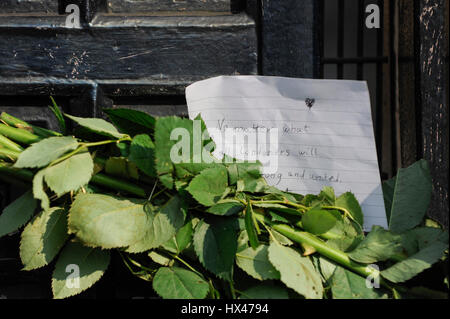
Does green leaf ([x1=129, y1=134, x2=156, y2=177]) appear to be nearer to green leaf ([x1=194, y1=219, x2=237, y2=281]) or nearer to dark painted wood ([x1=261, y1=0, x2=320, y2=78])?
green leaf ([x1=194, y1=219, x2=237, y2=281])

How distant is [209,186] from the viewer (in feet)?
1.67

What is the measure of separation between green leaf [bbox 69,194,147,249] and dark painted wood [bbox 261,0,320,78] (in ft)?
1.69

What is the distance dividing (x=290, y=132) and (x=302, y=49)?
30 cm

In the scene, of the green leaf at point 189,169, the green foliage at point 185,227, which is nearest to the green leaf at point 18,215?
the green foliage at point 185,227

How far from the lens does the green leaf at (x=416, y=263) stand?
48cm

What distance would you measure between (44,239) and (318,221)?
403 mm

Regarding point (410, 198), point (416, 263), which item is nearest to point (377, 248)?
point (416, 263)

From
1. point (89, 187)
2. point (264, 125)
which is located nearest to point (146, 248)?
point (89, 187)

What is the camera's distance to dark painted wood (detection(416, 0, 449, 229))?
0.82 meters

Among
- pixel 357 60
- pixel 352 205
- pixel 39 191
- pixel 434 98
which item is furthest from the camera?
pixel 357 60

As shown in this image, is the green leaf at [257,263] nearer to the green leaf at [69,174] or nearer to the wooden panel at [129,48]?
the green leaf at [69,174]

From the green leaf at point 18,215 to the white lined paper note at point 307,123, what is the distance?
0.32 m

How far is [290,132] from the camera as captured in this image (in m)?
0.67

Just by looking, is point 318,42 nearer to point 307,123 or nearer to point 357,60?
point 357,60
